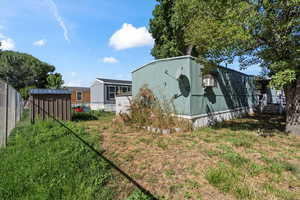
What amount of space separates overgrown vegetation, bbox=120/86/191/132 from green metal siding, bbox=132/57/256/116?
0.36 meters

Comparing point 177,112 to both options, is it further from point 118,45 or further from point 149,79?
point 118,45

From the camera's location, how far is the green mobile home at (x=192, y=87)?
607 centimetres

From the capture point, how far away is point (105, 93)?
53.5 ft

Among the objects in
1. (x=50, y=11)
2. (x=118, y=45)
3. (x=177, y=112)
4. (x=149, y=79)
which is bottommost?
(x=177, y=112)

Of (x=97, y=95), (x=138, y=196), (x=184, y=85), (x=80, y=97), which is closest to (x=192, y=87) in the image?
(x=184, y=85)

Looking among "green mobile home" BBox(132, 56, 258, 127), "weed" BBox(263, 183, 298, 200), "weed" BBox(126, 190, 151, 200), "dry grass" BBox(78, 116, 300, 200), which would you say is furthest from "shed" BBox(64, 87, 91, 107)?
"weed" BBox(263, 183, 298, 200)

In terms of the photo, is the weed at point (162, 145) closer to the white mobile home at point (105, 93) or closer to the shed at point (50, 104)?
the shed at point (50, 104)

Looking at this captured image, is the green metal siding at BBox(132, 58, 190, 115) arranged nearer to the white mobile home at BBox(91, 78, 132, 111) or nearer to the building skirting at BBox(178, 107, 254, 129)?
the building skirting at BBox(178, 107, 254, 129)

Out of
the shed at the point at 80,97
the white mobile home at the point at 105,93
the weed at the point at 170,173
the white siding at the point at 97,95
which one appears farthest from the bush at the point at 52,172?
the shed at the point at 80,97

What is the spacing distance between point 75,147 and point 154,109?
12.1 ft

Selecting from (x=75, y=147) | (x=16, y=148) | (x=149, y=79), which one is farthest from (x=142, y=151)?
(x=149, y=79)

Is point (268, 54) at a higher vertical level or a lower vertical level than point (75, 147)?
higher

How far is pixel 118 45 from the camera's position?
16.5 m

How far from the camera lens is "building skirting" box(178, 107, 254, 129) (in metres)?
6.17
